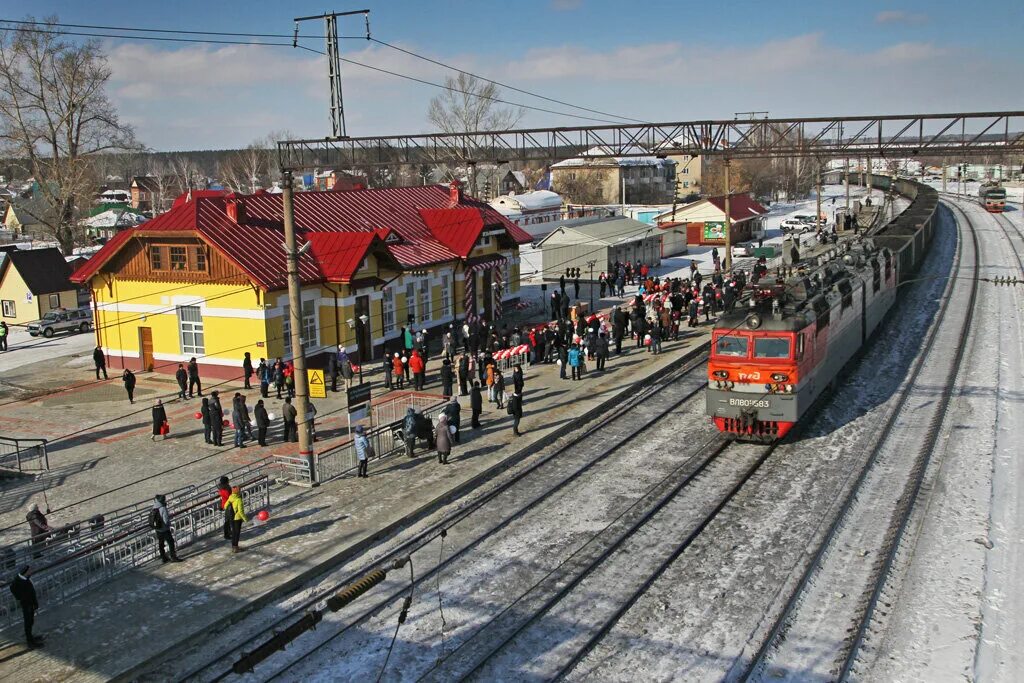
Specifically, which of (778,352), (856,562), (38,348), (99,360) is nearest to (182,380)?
(99,360)

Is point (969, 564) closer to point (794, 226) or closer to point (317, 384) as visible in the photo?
point (317, 384)

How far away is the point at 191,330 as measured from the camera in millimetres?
31438

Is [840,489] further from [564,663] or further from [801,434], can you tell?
[564,663]

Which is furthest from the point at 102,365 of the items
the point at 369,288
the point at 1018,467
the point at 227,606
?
the point at 1018,467

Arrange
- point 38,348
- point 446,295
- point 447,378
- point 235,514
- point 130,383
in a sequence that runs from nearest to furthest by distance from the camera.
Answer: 1. point 235,514
2. point 447,378
3. point 130,383
4. point 446,295
5. point 38,348

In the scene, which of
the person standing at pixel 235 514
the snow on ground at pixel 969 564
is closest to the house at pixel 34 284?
the person standing at pixel 235 514

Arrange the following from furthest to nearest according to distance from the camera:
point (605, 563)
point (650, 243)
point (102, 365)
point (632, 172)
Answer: point (632, 172) < point (650, 243) < point (102, 365) < point (605, 563)

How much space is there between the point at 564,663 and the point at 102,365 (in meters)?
24.9

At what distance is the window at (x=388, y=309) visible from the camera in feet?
112

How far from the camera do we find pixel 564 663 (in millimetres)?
12305

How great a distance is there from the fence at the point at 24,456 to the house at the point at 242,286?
804 centimetres

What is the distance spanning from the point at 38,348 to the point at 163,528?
2748 cm

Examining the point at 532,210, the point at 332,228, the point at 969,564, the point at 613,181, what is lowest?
the point at 969,564

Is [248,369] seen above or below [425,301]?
below
